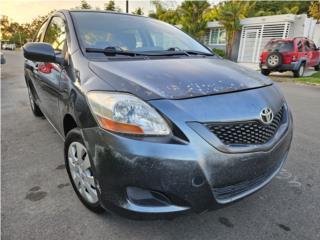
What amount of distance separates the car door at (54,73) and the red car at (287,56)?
32.9ft

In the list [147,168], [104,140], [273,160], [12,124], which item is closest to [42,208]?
[104,140]

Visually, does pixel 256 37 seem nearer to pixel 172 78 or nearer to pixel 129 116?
pixel 172 78

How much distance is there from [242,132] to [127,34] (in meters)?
1.64

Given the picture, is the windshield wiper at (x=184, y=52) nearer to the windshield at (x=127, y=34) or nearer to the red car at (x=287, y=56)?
the windshield at (x=127, y=34)

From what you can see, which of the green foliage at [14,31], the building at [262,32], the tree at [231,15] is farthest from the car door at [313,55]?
the green foliage at [14,31]

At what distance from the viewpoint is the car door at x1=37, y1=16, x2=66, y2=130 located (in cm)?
237

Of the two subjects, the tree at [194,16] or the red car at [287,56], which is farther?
the tree at [194,16]

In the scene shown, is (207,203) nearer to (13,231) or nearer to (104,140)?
(104,140)

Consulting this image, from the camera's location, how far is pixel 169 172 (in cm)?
140

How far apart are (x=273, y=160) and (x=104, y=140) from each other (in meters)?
1.14

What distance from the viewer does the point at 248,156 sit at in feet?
5.10

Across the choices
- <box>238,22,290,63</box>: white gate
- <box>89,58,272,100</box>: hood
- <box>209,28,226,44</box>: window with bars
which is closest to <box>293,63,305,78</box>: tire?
<box>238,22,290,63</box>: white gate

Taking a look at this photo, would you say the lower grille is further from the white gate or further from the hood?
the white gate

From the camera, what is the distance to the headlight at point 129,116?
4.77 ft
